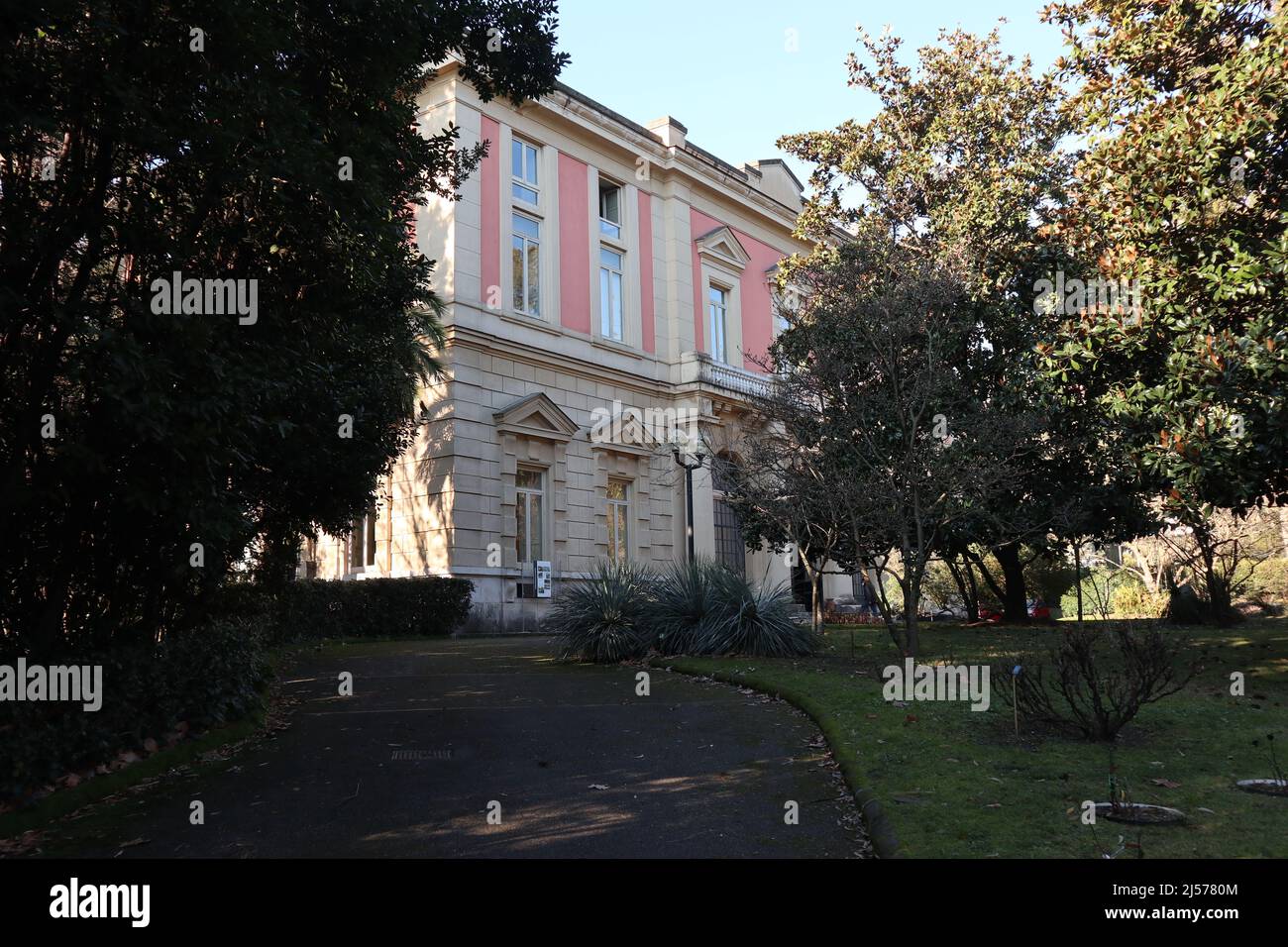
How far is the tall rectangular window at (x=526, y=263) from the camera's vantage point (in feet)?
80.2

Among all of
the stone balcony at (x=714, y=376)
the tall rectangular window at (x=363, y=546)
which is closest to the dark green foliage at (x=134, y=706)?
the tall rectangular window at (x=363, y=546)

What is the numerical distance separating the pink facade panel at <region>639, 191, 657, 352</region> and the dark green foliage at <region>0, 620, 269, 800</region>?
64.5 ft

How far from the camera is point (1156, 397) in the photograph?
Result: 10273mm

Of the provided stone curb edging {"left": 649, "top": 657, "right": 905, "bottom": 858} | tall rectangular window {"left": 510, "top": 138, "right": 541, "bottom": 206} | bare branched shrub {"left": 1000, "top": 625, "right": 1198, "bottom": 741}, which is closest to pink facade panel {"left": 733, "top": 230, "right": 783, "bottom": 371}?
tall rectangular window {"left": 510, "top": 138, "right": 541, "bottom": 206}

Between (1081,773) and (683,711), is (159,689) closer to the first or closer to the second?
(683,711)

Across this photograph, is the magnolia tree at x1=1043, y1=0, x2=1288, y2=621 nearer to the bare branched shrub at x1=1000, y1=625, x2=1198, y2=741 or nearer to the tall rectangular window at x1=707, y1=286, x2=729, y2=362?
the bare branched shrub at x1=1000, y1=625, x2=1198, y2=741

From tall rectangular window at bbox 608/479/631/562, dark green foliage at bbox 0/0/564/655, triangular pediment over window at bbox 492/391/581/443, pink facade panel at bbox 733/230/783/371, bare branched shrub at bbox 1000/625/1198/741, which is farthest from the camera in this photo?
pink facade panel at bbox 733/230/783/371

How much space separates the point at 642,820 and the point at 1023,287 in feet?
44.4

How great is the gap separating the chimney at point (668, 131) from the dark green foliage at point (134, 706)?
2283 centimetres

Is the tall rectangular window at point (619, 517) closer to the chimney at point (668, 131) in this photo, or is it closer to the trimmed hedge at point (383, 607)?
the trimmed hedge at point (383, 607)

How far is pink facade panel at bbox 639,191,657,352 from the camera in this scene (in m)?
28.0

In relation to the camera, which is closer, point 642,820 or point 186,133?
point 642,820
